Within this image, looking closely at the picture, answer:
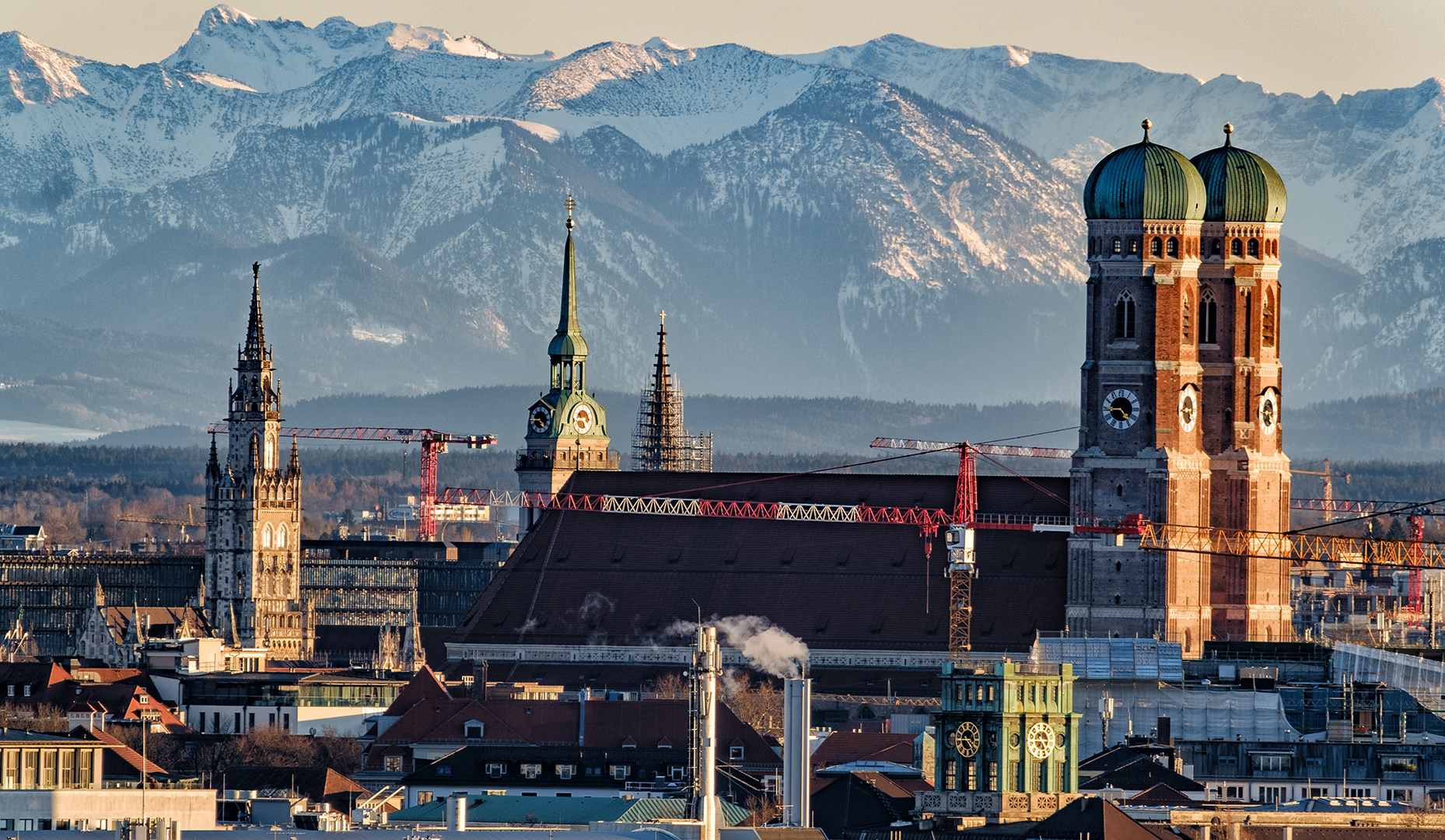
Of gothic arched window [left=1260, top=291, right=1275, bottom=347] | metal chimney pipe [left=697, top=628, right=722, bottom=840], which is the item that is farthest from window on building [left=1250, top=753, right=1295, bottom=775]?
gothic arched window [left=1260, top=291, right=1275, bottom=347]

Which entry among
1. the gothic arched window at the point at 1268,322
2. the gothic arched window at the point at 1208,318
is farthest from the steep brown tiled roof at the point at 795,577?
the gothic arched window at the point at 1268,322

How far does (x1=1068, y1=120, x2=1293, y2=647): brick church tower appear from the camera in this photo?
591ft

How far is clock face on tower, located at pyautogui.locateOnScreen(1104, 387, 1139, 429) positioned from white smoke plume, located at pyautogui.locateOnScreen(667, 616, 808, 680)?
17.1m

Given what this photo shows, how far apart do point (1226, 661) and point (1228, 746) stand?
96.9 feet

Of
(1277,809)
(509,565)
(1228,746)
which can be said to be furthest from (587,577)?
(1277,809)

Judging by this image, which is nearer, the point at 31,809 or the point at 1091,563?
the point at 31,809

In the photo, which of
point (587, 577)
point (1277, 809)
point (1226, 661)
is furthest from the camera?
point (587, 577)

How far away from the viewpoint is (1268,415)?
185 metres

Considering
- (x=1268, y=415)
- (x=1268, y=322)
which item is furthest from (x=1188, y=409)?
(x=1268, y=322)

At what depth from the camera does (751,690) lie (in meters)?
182

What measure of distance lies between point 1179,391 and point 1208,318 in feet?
13.3

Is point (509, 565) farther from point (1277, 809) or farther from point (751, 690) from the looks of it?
point (1277, 809)

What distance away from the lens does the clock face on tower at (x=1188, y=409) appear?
180 meters

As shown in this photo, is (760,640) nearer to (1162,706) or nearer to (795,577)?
(795,577)
